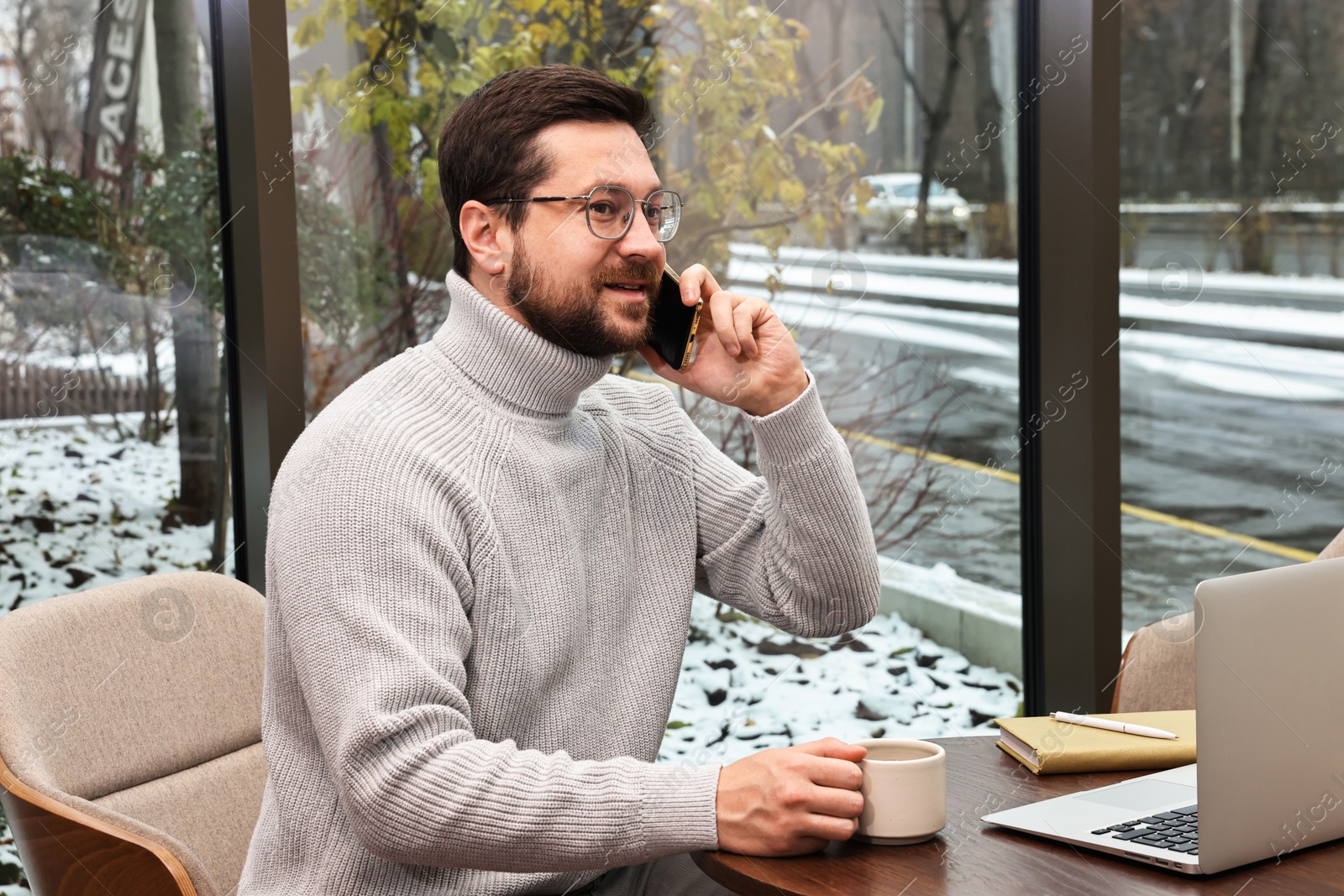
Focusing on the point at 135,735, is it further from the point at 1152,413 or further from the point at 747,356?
the point at 1152,413

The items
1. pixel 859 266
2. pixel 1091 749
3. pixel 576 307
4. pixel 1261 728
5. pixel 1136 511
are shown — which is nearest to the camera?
pixel 1261 728

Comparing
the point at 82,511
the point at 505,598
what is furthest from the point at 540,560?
the point at 82,511

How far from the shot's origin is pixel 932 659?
304cm

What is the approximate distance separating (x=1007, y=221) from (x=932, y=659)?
109cm

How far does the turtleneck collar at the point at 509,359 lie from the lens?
4.97ft

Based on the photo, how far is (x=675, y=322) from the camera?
66.2 inches

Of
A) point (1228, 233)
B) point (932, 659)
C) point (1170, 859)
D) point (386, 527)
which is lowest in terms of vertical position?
point (932, 659)

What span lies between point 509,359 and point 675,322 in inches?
10.8

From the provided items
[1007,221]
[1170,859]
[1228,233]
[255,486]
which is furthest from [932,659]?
[1170,859]

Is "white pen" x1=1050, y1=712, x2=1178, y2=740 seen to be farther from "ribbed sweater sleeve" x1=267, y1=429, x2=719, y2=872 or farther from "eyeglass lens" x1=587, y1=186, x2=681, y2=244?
"eyeglass lens" x1=587, y1=186, x2=681, y2=244

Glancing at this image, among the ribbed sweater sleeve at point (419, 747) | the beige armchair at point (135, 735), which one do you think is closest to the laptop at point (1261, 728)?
the ribbed sweater sleeve at point (419, 747)

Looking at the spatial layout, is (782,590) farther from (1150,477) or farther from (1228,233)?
(1228,233)

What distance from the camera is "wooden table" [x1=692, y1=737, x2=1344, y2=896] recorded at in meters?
1.09

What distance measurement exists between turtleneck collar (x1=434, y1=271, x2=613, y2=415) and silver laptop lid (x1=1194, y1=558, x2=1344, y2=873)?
0.79 metres
